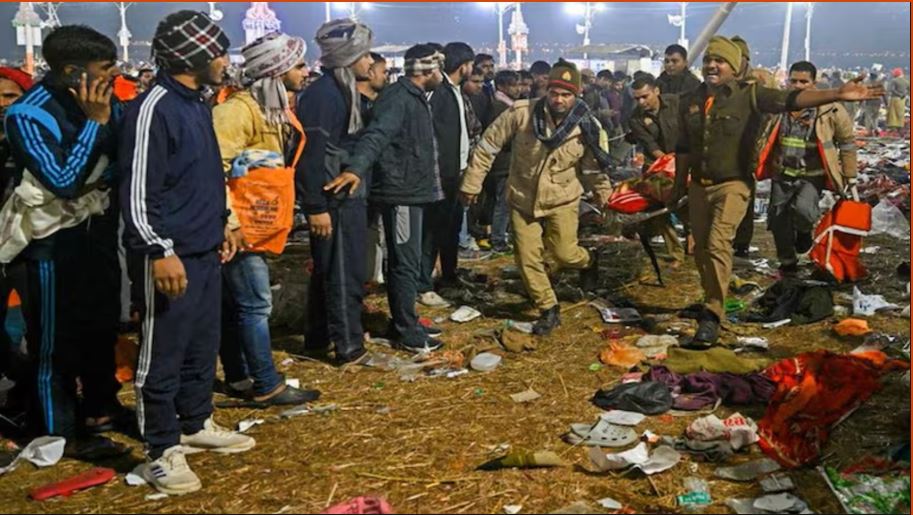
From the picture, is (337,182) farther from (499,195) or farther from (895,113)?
(895,113)

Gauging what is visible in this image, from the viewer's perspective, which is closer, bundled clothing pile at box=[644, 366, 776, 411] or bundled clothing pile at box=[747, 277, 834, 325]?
bundled clothing pile at box=[644, 366, 776, 411]

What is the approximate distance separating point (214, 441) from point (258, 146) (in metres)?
1.73

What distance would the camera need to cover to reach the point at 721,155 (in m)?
6.97

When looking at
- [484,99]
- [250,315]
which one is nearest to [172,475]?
[250,315]

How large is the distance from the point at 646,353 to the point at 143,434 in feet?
12.5

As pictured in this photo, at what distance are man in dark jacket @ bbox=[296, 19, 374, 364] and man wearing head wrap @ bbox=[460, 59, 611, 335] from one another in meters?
1.40

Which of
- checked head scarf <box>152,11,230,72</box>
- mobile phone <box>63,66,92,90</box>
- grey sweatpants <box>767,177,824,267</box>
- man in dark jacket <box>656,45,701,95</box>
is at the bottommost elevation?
grey sweatpants <box>767,177,824,267</box>

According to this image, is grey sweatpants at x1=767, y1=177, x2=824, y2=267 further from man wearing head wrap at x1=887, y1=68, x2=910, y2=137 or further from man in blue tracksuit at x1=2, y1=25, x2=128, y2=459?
A: man wearing head wrap at x1=887, y1=68, x2=910, y2=137

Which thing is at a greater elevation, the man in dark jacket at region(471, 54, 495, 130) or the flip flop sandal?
the man in dark jacket at region(471, 54, 495, 130)

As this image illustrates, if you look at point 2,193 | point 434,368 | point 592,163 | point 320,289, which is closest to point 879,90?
point 592,163

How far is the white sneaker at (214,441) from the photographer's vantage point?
16.0ft

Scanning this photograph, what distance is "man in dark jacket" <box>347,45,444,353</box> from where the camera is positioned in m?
6.73

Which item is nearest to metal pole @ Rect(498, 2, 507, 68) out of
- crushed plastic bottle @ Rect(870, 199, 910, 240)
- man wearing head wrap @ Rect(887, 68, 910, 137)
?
man wearing head wrap @ Rect(887, 68, 910, 137)

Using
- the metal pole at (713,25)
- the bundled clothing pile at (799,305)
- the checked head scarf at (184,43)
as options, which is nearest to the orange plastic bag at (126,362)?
the checked head scarf at (184,43)
